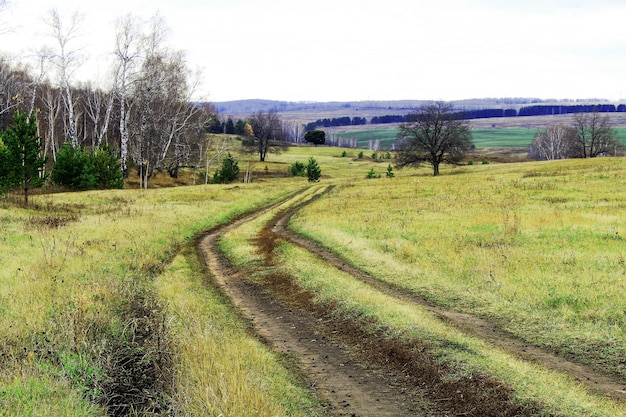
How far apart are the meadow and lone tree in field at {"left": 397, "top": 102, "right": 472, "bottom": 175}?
42.1 m

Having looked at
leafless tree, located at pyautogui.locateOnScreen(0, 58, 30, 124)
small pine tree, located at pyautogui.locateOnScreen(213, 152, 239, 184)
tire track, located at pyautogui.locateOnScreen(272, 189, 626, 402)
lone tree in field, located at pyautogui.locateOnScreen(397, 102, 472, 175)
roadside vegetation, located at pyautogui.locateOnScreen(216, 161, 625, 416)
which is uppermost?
leafless tree, located at pyautogui.locateOnScreen(0, 58, 30, 124)

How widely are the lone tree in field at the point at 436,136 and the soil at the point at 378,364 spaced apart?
60.0 metres

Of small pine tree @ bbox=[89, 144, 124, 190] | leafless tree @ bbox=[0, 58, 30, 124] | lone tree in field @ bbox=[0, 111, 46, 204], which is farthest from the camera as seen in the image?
leafless tree @ bbox=[0, 58, 30, 124]

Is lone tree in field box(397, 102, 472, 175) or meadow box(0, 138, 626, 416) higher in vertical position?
lone tree in field box(397, 102, 472, 175)

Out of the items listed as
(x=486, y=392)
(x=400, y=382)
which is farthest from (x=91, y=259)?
(x=486, y=392)

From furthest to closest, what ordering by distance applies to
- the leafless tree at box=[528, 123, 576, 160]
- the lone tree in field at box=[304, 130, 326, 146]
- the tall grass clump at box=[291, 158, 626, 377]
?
1. the lone tree in field at box=[304, 130, 326, 146]
2. the leafless tree at box=[528, 123, 576, 160]
3. the tall grass clump at box=[291, 158, 626, 377]

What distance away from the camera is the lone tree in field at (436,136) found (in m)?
72.4

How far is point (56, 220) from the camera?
82.6 ft

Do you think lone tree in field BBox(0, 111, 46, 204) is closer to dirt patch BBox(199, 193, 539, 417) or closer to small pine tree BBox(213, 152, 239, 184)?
dirt patch BBox(199, 193, 539, 417)

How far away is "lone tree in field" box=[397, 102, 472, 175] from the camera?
2849 inches

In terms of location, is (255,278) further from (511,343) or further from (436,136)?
(436,136)

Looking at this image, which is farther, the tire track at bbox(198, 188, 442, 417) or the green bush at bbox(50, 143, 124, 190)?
the green bush at bbox(50, 143, 124, 190)

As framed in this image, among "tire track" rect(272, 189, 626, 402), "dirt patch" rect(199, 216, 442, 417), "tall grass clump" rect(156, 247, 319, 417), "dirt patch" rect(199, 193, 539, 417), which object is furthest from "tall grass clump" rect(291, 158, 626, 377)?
"tall grass clump" rect(156, 247, 319, 417)

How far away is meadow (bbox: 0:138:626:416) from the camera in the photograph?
7.78 meters
